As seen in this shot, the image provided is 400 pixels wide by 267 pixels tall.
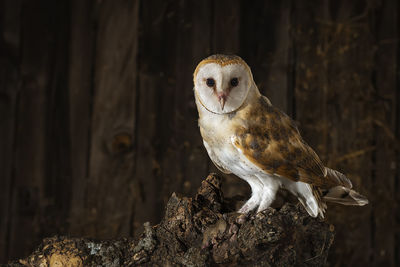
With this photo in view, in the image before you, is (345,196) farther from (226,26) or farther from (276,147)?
(226,26)

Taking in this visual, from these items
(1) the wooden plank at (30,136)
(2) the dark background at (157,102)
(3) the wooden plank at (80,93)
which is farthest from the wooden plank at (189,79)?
(1) the wooden plank at (30,136)

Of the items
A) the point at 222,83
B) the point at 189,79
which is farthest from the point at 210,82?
the point at 189,79

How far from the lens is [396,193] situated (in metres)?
1.67

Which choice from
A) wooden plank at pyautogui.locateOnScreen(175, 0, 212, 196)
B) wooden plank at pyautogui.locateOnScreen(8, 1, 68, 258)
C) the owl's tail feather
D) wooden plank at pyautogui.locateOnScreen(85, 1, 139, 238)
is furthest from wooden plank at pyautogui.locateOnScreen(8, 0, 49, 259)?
the owl's tail feather

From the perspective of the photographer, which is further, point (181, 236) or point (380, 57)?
point (380, 57)

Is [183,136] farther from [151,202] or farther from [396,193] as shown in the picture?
[396,193]

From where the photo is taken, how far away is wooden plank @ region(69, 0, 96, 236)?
1.70m

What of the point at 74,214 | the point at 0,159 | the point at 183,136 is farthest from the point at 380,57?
the point at 0,159

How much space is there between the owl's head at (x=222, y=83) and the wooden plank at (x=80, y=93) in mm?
865

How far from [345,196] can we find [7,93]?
1.14m

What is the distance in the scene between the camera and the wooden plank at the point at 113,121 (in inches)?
66.6

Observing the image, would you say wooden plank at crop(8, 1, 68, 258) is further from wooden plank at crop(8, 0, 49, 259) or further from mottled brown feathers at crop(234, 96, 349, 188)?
mottled brown feathers at crop(234, 96, 349, 188)

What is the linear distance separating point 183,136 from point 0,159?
0.58 metres

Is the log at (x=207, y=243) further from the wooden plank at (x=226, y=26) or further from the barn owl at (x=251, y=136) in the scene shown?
the wooden plank at (x=226, y=26)
